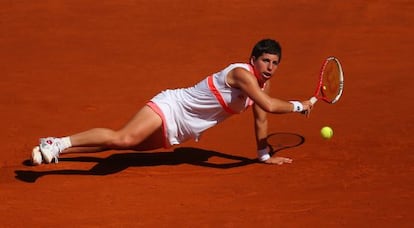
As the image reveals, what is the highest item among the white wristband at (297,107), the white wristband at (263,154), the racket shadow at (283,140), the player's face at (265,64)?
the player's face at (265,64)

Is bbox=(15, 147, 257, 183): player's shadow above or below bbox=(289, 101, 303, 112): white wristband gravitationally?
below

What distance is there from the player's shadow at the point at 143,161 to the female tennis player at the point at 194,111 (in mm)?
241

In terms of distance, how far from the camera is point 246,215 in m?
6.43

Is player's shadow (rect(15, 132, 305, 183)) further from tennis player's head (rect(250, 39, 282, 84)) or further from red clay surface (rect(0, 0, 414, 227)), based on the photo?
tennis player's head (rect(250, 39, 282, 84))

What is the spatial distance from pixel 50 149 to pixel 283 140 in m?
2.63

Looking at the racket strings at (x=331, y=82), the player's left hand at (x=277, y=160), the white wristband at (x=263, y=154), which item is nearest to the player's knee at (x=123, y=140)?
the white wristband at (x=263, y=154)

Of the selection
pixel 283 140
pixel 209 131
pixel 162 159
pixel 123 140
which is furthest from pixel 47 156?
pixel 283 140

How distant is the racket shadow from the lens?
8.10 m

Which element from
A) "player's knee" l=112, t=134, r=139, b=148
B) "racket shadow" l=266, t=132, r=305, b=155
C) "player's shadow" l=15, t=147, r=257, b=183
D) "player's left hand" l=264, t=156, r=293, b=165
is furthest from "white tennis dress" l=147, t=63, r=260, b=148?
"racket shadow" l=266, t=132, r=305, b=155

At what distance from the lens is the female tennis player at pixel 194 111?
277 inches

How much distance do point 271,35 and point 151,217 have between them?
611cm

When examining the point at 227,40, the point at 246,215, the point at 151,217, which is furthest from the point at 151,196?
the point at 227,40

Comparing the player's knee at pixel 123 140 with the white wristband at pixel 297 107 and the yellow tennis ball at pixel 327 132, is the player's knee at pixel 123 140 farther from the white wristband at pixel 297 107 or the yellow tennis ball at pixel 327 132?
the yellow tennis ball at pixel 327 132

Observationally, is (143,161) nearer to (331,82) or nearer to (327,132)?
(327,132)
